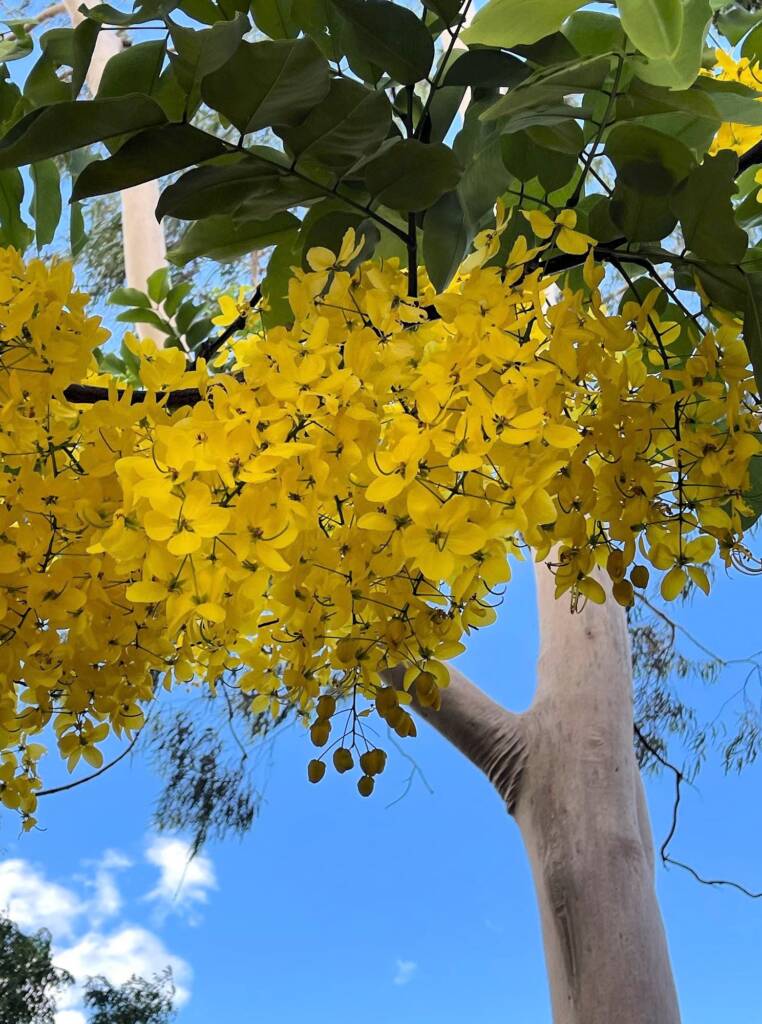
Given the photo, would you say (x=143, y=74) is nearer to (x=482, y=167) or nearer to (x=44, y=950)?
(x=482, y=167)

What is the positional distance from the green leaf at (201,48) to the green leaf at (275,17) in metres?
0.07

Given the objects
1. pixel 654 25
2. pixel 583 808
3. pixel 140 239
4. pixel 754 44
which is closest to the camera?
pixel 654 25

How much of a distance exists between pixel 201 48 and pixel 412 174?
7 centimetres

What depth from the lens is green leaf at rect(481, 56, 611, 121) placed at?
0.27 metres

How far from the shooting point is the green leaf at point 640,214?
1.05ft

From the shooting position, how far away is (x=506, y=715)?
3.75 ft

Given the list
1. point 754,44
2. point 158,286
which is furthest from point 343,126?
point 158,286

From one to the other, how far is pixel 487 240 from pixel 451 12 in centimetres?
8

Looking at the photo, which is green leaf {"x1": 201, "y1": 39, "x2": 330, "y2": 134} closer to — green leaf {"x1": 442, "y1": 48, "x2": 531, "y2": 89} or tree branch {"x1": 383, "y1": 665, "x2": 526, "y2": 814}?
green leaf {"x1": 442, "y1": 48, "x2": 531, "y2": 89}

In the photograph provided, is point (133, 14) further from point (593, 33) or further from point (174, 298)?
point (174, 298)

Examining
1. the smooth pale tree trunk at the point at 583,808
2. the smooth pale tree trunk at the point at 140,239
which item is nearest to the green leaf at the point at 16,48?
the smooth pale tree trunk at the point at 583,808

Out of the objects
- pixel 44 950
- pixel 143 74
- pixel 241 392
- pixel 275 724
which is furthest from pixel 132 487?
pixel 44 950

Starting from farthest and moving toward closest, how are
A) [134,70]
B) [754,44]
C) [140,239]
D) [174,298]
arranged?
[140,239] < [174,298] < [754,44] < [134,70]

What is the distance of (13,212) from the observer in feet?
1.53
